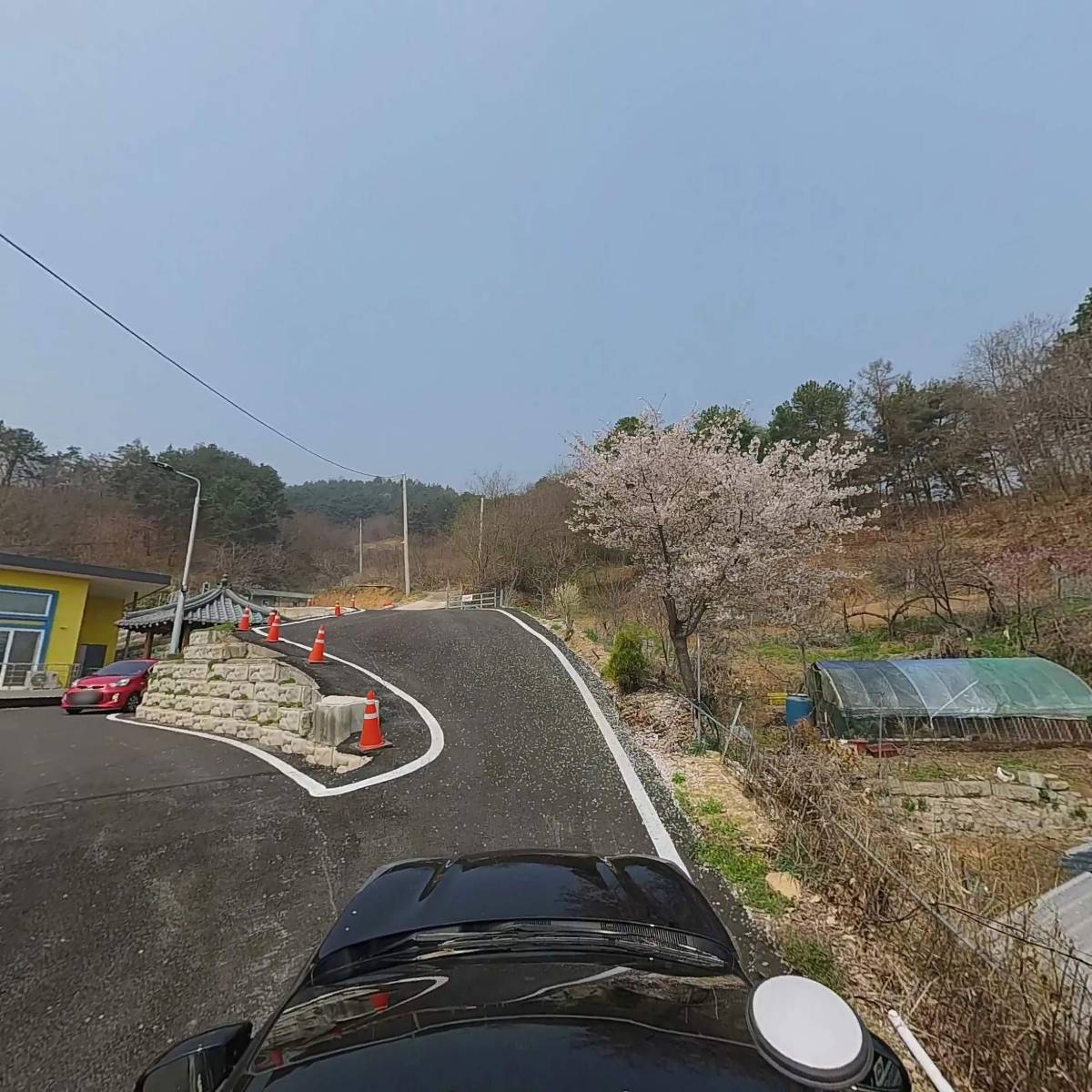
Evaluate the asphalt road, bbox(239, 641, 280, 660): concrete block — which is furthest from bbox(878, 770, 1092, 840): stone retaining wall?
bbox(239, 641, 280, 660): concrete block

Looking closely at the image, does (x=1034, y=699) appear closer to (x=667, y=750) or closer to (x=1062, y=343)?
(x=667, y=750)

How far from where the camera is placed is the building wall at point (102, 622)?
24.5 meters

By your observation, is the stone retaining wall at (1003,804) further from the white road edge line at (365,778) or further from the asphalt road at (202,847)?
the white road edge line at (365,778)

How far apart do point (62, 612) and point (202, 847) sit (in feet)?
74.9

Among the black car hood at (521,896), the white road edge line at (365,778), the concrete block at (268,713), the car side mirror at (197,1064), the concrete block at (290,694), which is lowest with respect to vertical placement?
the car side mirror at (197,1064)

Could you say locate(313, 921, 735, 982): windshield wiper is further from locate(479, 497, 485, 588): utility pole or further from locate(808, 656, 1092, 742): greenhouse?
locate(479, 497, 485, 588): utility pole

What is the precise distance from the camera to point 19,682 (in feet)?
62.8

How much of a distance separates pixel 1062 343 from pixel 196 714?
3688 centimetres

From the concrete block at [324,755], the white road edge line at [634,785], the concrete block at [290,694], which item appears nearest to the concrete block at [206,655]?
the concrete block at [290,694]

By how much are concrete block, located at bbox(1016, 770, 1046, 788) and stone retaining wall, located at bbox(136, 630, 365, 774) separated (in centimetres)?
1007

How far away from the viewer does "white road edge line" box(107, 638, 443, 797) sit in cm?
535

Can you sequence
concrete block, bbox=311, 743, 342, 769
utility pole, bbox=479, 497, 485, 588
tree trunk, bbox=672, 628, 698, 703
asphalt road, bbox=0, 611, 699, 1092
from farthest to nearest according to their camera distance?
utility pole, bbox=479, 497, 485, 588
tree trunk, bbox=672, 628, 698, 703
concrete block, bbox=311, 743, 342, 769
asphalt road, bbox=0, 611, 699, 1092

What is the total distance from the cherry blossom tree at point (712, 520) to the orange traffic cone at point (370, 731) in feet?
17.2

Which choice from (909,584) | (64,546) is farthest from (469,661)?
(64,546)
